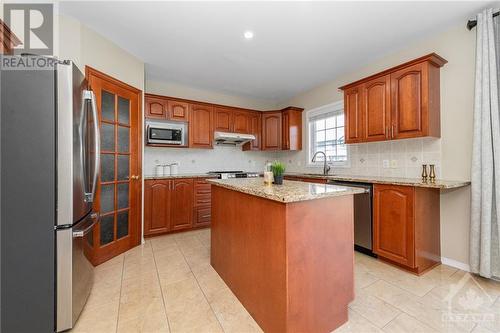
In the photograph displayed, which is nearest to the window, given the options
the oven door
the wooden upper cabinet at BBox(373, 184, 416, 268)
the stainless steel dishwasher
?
the stainless steel dishwasher

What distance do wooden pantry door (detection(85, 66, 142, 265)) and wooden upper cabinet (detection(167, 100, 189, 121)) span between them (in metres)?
0.72

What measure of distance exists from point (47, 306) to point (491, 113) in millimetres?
3770

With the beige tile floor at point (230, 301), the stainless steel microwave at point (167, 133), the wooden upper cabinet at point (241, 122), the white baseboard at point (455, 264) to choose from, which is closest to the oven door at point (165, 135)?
the stainless steel microwave at point (167, 133)

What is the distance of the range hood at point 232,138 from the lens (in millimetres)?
4027

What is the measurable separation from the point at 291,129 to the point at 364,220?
2.37m

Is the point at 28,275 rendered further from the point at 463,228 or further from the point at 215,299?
the point at 463,228

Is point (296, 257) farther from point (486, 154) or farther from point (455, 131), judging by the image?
point (455, 131)

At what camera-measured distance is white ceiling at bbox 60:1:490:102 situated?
1.99m

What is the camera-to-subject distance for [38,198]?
4.23 feet

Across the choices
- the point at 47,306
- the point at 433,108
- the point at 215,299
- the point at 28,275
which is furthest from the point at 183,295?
the point at 433,108

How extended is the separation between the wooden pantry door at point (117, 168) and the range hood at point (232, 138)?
57.6 inches

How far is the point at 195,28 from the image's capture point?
90.1 inches

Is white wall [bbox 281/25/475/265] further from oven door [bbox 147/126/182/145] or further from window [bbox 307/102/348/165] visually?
oven door [bbox 147/126/182/145]

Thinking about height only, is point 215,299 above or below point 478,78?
below
